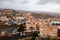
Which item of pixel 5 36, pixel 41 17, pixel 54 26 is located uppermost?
pixel 41 17

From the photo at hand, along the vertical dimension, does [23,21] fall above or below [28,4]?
below

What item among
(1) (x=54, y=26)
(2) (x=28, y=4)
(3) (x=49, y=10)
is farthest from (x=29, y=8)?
(1) (x=54, y=26)

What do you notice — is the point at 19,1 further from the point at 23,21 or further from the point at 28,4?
the point at 23,21

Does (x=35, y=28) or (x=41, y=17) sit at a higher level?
(x=41, y=17)

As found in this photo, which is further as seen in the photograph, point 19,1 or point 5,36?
point 19,1

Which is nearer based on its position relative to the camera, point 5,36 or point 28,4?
point 5,36

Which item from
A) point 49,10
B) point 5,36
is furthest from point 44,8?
point 5,36

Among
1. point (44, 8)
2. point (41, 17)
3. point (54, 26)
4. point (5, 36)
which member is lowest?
point (5, 36)

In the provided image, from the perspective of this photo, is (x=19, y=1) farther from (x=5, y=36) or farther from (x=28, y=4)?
(x=5, y=36)
